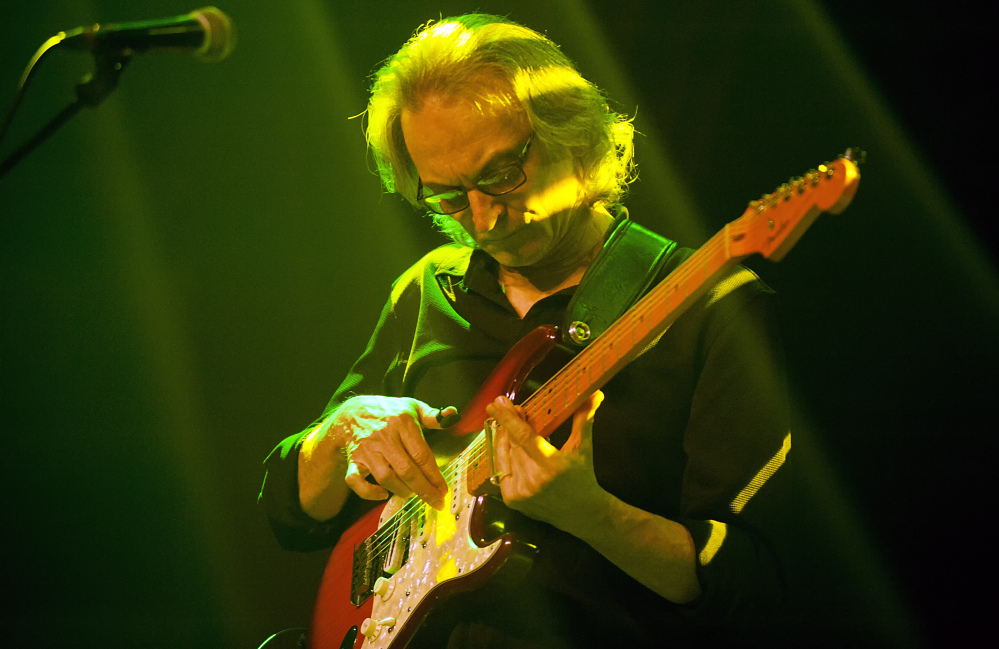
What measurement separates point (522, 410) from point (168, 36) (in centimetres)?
91

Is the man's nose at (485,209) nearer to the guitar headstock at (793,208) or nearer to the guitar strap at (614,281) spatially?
the guitar strap at (614,281)

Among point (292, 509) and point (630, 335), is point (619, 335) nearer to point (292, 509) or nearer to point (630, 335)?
point (630, 335)

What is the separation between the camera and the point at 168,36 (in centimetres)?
113

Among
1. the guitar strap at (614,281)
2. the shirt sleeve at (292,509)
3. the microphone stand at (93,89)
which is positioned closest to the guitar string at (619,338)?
the guitar strap at (614,281)

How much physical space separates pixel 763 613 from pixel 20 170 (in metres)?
3.01

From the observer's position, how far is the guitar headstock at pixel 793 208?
3.04 ft

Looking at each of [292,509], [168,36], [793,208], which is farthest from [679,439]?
[168,36]

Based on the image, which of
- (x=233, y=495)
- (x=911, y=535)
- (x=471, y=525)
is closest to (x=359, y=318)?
(x=233, y=495)

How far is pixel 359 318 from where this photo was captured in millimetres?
2713

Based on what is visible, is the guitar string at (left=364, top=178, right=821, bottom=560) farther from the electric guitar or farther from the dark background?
the dark background

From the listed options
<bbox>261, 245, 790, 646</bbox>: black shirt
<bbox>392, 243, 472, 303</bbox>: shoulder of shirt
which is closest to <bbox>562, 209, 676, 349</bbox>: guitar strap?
<bbox>261, 245, 790, 646</bbox>: black shirt

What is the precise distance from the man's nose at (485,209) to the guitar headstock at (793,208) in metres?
0.64

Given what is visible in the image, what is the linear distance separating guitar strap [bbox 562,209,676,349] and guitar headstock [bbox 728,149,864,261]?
15.4 inches

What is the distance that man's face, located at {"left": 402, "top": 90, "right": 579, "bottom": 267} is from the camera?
157cm
